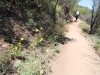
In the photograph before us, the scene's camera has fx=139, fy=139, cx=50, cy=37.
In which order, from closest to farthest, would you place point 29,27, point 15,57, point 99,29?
point 15,57
point 29,27
point 99,29

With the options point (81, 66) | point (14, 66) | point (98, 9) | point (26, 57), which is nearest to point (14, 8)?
point (26, 57)

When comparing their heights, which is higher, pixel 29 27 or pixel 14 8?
pixel 14 8

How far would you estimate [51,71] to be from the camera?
4676 millimetres

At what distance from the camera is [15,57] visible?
4.56 metres

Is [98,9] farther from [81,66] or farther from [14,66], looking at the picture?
[14,66]

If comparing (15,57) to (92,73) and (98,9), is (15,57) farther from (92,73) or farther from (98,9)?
(98,9)

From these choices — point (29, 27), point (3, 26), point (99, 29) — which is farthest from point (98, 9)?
point (3, 26)

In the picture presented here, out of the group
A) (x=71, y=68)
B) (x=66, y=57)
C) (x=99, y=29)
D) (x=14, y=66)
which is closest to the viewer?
(x=14, y=66)

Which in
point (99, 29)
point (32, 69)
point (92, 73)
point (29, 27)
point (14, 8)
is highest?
point (14, 8)

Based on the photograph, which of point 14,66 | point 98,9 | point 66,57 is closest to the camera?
point 14,66

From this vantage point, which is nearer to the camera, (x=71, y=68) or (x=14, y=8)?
(x=71, y=68)

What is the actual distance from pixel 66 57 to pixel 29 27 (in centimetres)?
228

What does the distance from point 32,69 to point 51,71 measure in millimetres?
752

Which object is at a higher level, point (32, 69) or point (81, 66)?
point (32, 69)
